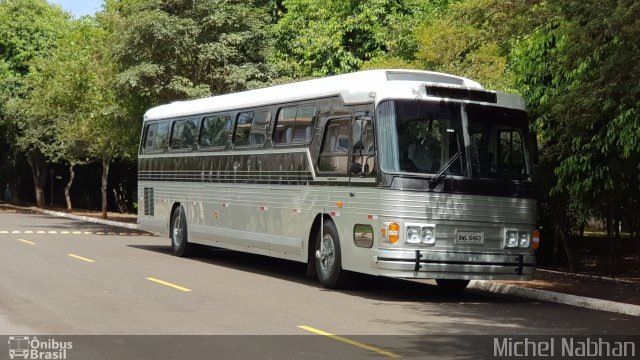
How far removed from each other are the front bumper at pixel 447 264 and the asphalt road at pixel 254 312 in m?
0.47

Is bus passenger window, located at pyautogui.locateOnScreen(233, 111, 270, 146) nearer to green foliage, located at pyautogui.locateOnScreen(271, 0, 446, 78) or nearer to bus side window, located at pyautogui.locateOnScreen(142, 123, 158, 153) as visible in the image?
bus side window, located at pyautogui.locateOnScreen(142, 123, 158, 153)

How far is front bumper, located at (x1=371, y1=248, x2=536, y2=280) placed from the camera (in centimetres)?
1410

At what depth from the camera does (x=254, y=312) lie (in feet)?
41.4

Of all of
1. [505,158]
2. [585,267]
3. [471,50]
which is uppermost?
[471,50]

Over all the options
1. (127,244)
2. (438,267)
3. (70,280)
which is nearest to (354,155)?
(438,267)

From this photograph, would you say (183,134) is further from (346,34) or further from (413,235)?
(346,34)

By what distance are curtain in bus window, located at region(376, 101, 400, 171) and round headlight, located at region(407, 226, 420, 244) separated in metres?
0.91

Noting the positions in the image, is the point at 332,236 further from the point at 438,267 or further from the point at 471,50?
the point at 471,50

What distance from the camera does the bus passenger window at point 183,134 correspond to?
2162 cm

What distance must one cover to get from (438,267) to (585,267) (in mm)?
8942

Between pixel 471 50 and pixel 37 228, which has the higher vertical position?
pixel 471 50

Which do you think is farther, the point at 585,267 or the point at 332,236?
the point at 585,267

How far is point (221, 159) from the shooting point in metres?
20.0

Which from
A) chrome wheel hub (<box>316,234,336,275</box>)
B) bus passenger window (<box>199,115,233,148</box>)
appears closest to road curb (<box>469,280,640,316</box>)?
chrome wheel hub (<box>316,234,336,275</box>)
